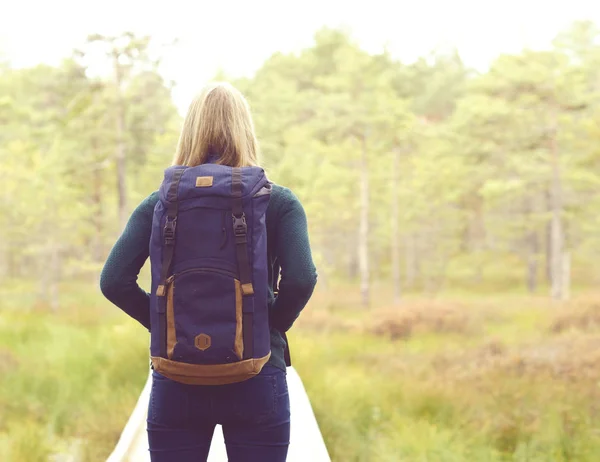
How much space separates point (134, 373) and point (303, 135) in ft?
63.6

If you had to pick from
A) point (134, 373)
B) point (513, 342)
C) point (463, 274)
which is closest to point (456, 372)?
point (513, 342)

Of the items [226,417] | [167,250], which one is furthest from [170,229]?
[226,417]

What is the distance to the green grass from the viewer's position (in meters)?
5.62

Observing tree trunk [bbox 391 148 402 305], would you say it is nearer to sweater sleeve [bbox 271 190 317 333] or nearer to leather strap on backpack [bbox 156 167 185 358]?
sweater sleeve [bbox 271 190 317 333]

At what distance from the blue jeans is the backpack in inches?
2.3

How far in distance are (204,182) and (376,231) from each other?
28.2 m

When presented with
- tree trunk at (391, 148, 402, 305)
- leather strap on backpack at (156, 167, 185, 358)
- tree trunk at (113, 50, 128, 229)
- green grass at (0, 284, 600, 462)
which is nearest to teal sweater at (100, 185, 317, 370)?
leather strap on backpack at (156, 167, 185, 358)

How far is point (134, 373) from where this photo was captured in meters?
7.48

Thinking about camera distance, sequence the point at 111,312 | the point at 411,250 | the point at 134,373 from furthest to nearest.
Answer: the point at 411,250, the point at 111,312, the point at 134,373

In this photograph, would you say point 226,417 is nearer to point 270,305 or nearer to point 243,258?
point 270,305

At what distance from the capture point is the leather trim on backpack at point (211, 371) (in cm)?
187

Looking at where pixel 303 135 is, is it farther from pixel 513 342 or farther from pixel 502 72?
pixel 513 342

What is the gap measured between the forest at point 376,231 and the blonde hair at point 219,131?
13.0 inches

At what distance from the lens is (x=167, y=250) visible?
189 centimetres
